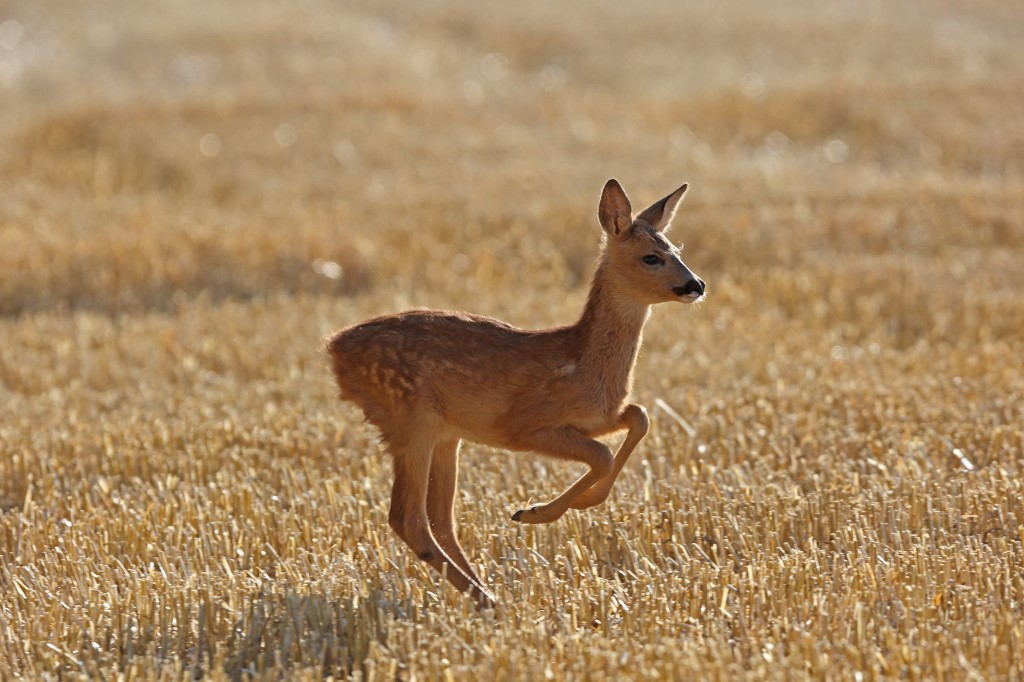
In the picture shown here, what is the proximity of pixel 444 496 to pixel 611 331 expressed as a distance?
1.10 m

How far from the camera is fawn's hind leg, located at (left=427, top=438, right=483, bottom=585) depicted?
6180 mm

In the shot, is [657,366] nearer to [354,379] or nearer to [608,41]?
[354,379]

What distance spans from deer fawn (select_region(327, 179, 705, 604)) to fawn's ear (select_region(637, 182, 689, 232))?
0.17m

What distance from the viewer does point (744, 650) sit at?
4996 millimetres

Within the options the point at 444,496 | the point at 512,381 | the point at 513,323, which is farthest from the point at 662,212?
the point at 513,323

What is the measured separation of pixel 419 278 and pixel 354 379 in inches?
312

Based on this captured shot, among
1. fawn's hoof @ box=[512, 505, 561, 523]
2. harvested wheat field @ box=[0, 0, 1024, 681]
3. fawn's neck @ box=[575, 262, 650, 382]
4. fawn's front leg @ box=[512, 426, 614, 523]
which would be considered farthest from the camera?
fawn's neck @ box=[575, 262, 650, 382]

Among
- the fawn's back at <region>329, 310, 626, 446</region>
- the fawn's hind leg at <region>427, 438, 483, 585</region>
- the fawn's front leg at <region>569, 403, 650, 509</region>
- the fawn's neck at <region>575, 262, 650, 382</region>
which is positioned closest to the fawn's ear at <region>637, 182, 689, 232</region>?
the fawn's neck at <region>575, 262, 650, 382</region>

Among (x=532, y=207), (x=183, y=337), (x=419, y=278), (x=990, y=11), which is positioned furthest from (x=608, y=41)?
(x=183, y=337)

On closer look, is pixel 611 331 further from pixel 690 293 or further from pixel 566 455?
pixel 566 455

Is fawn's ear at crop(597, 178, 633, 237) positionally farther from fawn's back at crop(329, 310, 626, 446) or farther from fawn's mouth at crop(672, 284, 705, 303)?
fawn's back at crop(329, 310, 626, 446)

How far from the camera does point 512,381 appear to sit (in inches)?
233

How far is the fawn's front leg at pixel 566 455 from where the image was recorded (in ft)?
18.7

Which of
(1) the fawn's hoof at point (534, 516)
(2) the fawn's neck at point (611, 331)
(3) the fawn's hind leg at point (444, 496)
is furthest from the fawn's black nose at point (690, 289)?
Answer: (3) the fawn's hind leg at point (444, 496)
